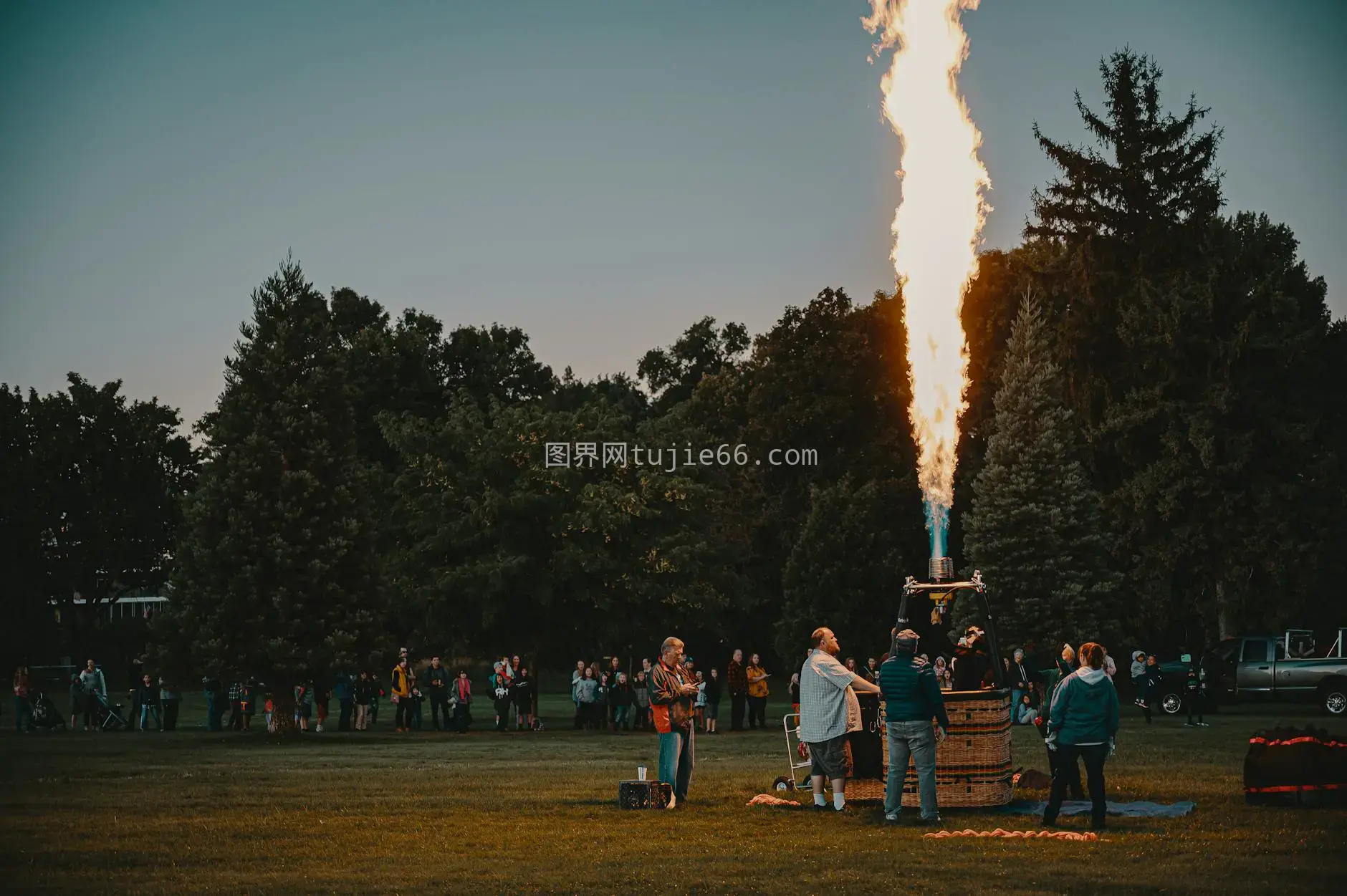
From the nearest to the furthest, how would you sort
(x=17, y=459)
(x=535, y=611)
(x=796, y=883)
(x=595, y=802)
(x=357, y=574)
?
(x=796, y=883) < (x=595, y=802) < (x=357, y=574) < (x=535, y=611) < (x=17, y=459)

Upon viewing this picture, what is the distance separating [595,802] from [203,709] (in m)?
36.3

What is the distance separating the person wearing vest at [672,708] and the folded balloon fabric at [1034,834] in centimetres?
348

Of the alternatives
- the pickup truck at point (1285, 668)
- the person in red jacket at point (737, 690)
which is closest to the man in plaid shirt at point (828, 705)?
the person in red jacket at point (737, 690)

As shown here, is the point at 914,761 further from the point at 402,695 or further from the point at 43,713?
the point at 43,713

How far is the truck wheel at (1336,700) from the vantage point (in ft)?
122

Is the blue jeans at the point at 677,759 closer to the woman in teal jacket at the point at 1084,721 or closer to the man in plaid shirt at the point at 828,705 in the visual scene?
the man in plaid shirt at the point at 828,705

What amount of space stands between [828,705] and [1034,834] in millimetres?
2691

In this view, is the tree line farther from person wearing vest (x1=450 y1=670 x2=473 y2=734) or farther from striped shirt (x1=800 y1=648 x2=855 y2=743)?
striped shirt (x1=800 y1=648 x2=855 y2=743)

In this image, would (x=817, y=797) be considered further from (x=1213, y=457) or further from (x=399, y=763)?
(x=1213, y=457)

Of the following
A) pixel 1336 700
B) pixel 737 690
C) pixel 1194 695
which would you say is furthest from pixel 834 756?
pixel 1336 700

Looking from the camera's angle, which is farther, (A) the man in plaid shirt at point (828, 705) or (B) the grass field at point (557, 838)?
(A) the man in plaid shirt at point (828, 705)

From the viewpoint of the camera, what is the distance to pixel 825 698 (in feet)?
53.2

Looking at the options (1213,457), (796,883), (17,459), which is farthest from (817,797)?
(17,459)

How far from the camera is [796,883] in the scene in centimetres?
1178
